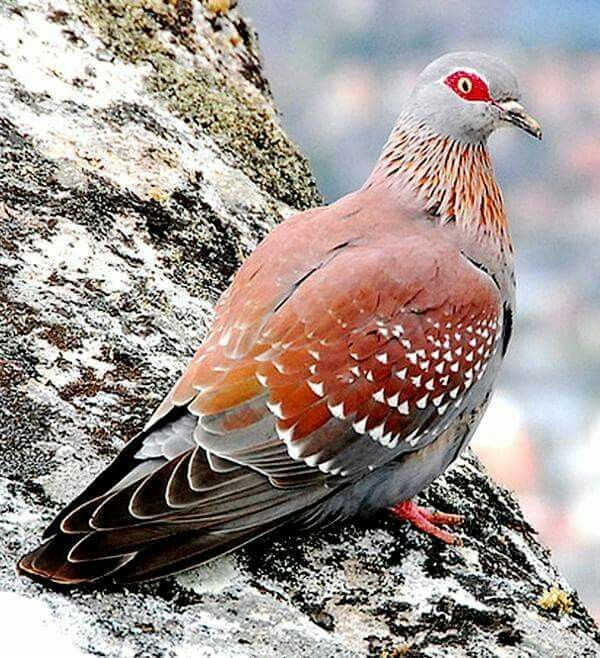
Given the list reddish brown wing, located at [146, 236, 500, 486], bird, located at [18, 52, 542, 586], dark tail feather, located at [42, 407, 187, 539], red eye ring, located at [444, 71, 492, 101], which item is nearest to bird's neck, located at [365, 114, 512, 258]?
bird, located at [18, 52, 542, 586]

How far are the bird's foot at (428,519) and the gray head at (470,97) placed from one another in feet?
5.34

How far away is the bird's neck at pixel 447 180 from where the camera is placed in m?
5.37

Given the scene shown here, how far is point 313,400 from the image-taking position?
457 cm

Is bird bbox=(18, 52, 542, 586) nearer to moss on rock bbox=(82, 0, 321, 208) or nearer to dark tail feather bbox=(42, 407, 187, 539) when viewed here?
dark tail feather bbox=(42, 407, 187, 539)

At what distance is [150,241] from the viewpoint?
6.13 metres

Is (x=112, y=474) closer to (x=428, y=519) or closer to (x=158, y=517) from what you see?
(x=158, y=517)

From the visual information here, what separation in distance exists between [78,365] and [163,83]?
2.61m

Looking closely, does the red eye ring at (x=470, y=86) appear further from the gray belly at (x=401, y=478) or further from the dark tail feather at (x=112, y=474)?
the dark tail feather at (x=112, y=474)

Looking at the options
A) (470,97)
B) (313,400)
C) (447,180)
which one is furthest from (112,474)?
(470,97)

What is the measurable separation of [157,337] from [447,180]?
1.39 m

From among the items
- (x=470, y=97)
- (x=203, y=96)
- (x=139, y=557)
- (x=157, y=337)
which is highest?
(x=470, y=97)

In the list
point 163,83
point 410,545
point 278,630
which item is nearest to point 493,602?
point 410,545

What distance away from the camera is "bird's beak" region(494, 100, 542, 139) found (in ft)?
17.9

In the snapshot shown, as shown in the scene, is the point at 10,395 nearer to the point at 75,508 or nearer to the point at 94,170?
the point at 75,508
